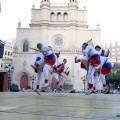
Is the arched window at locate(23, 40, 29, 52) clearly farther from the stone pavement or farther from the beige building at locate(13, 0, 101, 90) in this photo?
the stone pavement

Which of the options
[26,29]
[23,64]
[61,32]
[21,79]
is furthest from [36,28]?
[21,79]

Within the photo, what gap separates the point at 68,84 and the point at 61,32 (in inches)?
410

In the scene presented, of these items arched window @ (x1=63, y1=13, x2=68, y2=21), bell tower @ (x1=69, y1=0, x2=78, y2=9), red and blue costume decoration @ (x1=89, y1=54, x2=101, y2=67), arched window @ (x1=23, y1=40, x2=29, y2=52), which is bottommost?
red and blue costume decoration @ (x1=89, y1=54, x2=101, y2=67)

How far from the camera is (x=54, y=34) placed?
43469 mm

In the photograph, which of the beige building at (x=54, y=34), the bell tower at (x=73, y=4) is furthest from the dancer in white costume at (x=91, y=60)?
the bell tower at (x=73, y=4)

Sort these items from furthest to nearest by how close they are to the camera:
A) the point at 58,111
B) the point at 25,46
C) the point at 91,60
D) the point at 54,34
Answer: the point at 54,34 < the point at 25,46 < the point at 91,60 < the point at 58,111

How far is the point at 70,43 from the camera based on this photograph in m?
42.5

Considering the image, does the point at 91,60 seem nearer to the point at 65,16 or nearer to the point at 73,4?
the point at 65,16

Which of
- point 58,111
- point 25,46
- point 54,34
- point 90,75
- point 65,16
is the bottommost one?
point 58,111

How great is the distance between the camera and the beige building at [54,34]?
4147cm

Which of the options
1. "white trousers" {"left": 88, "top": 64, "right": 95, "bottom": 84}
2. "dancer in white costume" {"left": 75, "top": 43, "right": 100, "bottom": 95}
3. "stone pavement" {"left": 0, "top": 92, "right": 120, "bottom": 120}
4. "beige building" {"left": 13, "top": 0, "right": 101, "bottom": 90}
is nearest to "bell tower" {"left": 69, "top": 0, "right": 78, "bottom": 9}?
"beige building" {"left": 13, "top": 0, "right": 101, "bottom": 90}

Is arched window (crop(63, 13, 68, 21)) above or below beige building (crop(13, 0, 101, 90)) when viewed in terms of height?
above

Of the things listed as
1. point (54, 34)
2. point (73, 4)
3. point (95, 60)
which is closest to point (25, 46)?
point (54, 34)

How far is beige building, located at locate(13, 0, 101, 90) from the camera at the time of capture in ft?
136
